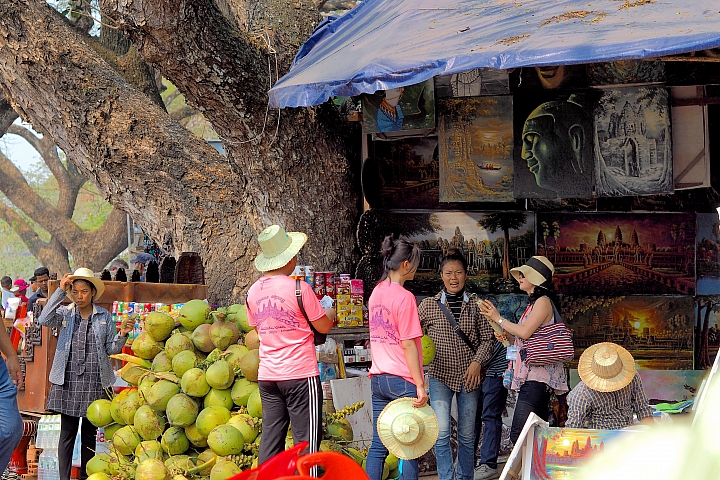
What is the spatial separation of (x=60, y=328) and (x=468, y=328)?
11.7ft

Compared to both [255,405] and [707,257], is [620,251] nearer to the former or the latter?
[707,257]

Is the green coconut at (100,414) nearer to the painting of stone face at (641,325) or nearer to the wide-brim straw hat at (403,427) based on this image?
the wide-brim straw hat at (403,427)

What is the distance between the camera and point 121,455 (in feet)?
21.9

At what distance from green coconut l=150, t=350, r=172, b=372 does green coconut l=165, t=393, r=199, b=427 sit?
42cm

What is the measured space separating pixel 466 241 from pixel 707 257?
2.22 metres

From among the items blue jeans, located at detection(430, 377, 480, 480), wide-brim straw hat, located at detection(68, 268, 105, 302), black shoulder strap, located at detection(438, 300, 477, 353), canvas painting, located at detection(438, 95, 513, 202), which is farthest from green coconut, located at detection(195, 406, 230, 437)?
canvas painting, located at detection(438, 95, 513, 202)

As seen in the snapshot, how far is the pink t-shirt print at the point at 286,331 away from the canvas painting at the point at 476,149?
2617 mm

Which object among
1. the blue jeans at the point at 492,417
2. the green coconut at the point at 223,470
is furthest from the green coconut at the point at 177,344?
the blue jeans at the point at 492,417

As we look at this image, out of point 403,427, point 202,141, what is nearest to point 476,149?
point 403,427

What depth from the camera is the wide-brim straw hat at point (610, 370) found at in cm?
503

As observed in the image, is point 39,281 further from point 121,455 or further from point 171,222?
point 121,455

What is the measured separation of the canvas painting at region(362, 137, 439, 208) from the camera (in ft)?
28.2

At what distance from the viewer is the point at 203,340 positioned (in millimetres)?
6961

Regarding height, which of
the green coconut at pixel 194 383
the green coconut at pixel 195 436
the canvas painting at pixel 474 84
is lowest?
the green coconut at pixel 195 436
